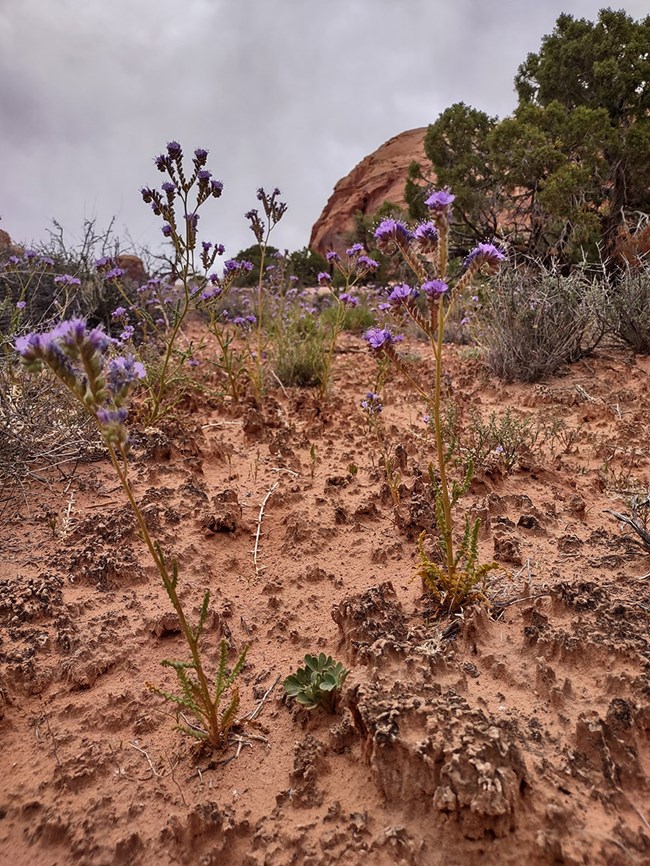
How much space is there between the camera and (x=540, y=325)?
4.48 m

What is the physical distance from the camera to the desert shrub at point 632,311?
15.1 feet

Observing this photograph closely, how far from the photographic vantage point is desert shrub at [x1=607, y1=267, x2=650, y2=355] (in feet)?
15.1

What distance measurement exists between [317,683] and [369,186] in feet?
108

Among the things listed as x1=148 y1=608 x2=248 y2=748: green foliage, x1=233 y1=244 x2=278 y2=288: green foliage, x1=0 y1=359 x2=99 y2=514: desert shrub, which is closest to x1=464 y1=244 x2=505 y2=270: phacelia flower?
x1=148 y1=608 x2=248 y2=748: green foliage

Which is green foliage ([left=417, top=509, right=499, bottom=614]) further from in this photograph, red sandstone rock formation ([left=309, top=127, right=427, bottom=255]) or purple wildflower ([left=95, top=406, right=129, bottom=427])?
red sandstone rock formation ([left=309, top=127, right=427, bottom=255])

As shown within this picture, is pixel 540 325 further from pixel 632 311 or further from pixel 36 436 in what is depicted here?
pixel 36 436

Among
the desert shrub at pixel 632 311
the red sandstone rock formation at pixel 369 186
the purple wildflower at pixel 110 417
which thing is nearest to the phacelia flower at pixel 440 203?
the purple wildflower at pixel 110 417

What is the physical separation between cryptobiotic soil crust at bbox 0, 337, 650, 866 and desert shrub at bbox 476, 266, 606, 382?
6.32 feet

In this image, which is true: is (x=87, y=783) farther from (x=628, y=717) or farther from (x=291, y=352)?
(x=291, y=352)

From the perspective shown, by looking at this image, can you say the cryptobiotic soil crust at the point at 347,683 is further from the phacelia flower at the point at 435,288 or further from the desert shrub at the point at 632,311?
the desert shrub at the point at 632,311

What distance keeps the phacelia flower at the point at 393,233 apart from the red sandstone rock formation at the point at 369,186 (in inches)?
1115

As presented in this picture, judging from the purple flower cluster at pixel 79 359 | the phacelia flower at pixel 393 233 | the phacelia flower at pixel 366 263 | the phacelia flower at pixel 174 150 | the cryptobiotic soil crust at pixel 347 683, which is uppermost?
the phacelia flower at pixel 174 150

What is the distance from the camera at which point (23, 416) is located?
8.21 feet

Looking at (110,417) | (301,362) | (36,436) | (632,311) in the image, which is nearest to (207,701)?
(110,417)
